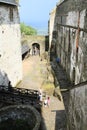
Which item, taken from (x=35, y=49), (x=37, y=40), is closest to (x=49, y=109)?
(x=37, y=40)

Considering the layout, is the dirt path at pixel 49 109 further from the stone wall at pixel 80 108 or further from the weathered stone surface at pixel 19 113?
the stone wall at pixel 80 108

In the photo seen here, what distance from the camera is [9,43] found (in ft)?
60.2

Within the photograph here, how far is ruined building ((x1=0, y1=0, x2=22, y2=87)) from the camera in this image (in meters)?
16.9

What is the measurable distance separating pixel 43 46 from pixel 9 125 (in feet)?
80.1

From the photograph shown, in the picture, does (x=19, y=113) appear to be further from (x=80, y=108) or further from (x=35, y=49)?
(x=35, y=49)

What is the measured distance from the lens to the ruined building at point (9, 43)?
1686cm

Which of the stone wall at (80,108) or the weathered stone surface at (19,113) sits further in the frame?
the weathered stone surface at (19,113)

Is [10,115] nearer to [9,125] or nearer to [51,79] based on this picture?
[9,125]

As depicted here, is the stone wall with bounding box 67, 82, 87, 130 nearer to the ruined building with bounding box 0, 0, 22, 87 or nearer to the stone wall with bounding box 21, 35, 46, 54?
the ruined building with bounding box 0, 0, 22, 87

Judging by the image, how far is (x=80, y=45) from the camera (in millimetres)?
16969

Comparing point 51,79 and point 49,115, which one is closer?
point 49,115

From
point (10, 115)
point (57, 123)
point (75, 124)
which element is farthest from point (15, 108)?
point (75, 124)

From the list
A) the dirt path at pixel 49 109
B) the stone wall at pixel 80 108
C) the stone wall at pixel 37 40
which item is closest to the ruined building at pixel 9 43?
the dirt path at pixel 49 109

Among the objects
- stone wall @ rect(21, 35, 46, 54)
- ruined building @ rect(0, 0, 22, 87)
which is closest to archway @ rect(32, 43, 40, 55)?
stone wall @ rect(21, 35, 46, 54)
